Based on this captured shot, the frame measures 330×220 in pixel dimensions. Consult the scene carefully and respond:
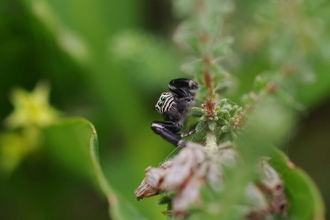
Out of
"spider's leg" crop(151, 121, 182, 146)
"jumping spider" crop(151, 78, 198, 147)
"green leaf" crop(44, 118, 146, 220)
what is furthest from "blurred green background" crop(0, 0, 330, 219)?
"spider's leg" crop(151, 121, 182, 146)

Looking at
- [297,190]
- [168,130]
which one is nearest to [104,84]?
[168,130]

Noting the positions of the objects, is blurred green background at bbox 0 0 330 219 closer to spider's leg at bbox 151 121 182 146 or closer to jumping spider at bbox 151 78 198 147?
jumping spider at bbox 151 78 198 147

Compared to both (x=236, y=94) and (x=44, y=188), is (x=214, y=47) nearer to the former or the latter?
(x=236, y=94)

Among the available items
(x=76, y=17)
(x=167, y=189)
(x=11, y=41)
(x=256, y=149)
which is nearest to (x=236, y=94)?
(x=76, y=17)

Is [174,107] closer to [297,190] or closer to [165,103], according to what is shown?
[165,103]

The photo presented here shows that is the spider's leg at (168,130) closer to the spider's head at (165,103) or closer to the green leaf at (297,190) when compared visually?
the spider's head at (165,103)

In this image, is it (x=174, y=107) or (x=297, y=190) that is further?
(x=174, y=107)
